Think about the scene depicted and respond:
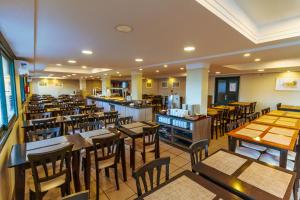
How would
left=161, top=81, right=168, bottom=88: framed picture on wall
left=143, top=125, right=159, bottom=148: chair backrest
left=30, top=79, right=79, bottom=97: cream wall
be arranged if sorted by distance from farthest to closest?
1. left=30, top=79, right=79, bottom=97: cream wall
2. left=161, top=81, right=168, bottom=88: framed picture on wall
3. left=143, top=125, right=159, bottom=148: chair backrest

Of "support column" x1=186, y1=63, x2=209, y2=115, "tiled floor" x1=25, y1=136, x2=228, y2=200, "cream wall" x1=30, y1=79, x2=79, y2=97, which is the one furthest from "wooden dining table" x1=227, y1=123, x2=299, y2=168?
"cream wall" x1=30, y1=79, x2=79, y2=97

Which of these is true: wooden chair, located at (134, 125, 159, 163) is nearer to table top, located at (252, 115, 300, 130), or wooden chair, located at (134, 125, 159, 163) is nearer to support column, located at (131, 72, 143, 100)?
table top, located at (252, 115, 300, 130)

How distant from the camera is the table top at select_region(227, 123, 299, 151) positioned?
2.06 meters

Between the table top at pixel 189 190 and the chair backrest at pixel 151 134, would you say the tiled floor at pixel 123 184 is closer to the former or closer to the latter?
the chair backrest at pixel 151 134

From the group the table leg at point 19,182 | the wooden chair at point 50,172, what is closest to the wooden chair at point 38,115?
the wooden chair at point 50,172

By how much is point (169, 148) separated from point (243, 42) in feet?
8.80

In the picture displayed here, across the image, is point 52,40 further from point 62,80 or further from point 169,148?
point 62,80

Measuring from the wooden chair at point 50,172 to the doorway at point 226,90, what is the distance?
852 centimetres

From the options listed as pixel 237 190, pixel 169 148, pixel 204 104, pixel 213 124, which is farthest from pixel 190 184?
pixel 213 124

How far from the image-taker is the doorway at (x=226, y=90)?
26.5 ft

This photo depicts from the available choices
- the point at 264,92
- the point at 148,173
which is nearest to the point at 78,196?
the point at 148,173

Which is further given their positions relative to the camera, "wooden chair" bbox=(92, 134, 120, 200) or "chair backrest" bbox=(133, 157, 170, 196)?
"wooden chair" bbox=(92, 134, 120, 200)

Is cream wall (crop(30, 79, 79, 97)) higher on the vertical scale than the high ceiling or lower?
lower

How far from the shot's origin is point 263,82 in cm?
710
